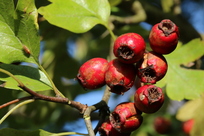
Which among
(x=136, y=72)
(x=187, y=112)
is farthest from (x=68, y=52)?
(x=136, y=72)

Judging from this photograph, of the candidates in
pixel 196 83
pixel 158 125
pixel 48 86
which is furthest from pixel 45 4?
pixel 158 125

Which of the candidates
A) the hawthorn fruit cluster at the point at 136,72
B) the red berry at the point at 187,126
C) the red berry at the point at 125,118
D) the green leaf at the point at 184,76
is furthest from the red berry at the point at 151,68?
the red berry at the point at 187,126

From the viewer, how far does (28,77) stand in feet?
4.74

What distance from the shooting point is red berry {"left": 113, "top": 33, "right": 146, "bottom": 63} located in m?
1.32

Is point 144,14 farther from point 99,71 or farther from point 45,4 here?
point 99,71

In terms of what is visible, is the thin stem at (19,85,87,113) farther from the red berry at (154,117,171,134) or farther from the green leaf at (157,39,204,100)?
the red berry at (154,117,171,134)

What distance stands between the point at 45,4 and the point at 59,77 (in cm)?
81

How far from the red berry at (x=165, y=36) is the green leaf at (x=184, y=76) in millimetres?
559

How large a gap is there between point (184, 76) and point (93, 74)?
2.45ft

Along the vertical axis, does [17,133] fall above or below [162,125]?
above

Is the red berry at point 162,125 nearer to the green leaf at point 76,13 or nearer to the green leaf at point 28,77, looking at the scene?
the green leaf at point 76,13

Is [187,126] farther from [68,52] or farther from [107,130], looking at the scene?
[107,130]

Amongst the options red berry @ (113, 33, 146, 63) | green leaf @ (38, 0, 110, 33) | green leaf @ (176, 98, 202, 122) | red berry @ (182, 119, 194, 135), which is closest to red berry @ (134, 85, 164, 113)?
red berry @ (113, 33, 146, 63)

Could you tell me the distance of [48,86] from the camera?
147 centimetres
